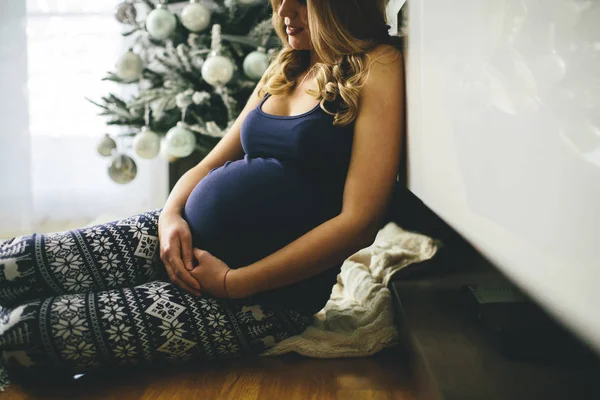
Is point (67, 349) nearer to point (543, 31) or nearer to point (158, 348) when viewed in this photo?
point (158, 348)

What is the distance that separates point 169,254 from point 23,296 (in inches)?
10.1

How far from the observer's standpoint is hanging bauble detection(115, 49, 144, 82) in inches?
72.9

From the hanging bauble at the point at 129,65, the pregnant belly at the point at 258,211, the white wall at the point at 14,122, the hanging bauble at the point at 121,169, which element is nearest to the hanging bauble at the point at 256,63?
the hanging bauble at the point at 129,65

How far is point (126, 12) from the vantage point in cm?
190

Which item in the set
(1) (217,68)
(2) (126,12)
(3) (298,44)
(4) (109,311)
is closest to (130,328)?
(4) (109,311)

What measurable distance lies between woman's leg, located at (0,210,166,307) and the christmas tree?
88 cm

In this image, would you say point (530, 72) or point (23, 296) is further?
point (23, 296)

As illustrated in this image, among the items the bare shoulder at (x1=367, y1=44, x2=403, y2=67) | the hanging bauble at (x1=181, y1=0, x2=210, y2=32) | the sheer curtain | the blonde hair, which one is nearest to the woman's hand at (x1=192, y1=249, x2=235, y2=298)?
the blonde hair

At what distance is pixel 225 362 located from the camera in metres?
0.96

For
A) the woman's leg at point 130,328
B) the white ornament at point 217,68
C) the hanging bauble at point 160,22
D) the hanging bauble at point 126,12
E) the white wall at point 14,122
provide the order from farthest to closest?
the white wall at point 14,122 → the hanging bauble at point 126,12 → the hanging bauble at point 160,22 → the white ornament at point 217,68 → the woman's leg at point 130,328

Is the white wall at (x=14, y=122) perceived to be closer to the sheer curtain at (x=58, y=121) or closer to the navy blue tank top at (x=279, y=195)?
the sheer curtain at (x=58, y=121)

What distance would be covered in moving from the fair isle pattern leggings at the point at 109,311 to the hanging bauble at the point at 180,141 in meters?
0.86

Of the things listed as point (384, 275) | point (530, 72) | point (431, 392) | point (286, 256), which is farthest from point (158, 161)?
point (530, 72)

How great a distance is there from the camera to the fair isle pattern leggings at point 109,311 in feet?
2.74
